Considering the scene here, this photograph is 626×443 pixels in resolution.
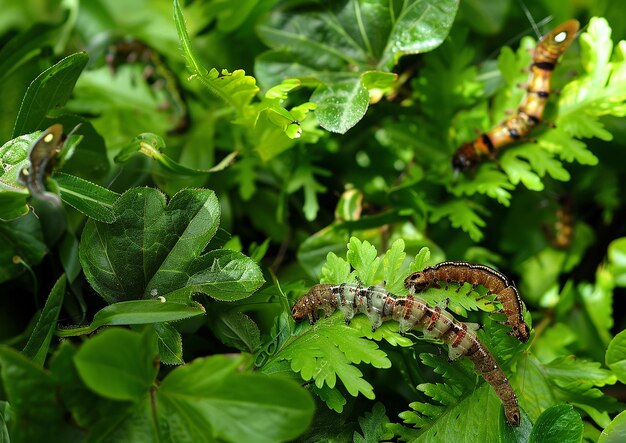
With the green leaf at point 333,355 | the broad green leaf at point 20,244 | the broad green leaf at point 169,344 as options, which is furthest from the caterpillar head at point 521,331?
the broad green leaf at point 20,244

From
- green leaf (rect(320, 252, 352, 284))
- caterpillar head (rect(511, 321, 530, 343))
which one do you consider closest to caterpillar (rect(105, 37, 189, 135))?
green leaf (rect(320, 252, 352, 284))

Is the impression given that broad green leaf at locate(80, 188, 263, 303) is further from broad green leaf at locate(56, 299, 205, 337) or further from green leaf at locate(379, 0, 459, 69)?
green leaf at locate(379, 0, 459, 69)

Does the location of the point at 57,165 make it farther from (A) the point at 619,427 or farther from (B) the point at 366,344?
(A) the point at 619,427

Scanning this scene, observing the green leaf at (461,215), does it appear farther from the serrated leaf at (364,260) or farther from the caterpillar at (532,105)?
the serrated leaf at (364,260)

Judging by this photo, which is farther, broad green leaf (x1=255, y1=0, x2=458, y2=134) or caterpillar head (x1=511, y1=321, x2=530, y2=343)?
broad green leaf (x1=255, y1=0, x2=458, y2=134)

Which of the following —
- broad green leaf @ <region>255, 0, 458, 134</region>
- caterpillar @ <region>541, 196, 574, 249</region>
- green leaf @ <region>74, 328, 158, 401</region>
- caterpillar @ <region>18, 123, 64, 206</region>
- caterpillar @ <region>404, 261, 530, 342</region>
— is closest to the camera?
green leaf @ <region>74, 328, 158, 401</region>

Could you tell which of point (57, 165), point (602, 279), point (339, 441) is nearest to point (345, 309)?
point (339, 441)
